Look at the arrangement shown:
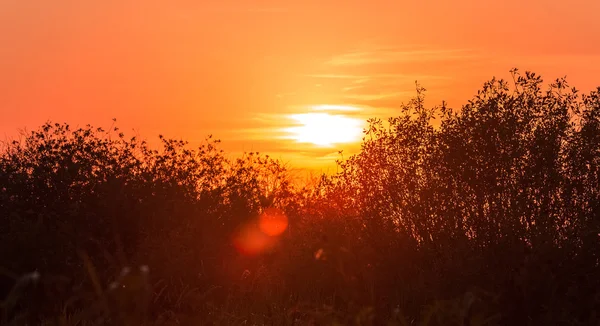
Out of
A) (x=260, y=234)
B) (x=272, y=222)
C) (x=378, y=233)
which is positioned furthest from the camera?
(x=272, y=222)

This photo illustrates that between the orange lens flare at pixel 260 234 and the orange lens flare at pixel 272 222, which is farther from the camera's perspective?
the orange lens flare at pixel 272 222

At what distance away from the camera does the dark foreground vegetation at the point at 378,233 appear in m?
6.93

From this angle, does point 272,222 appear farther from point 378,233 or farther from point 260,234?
point 378,233

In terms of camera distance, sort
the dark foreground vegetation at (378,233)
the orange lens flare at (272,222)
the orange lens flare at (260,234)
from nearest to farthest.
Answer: the dark foreground vegetation at (378,233), the orange lens flare at (260,234), the orange lens flare at (272,222)

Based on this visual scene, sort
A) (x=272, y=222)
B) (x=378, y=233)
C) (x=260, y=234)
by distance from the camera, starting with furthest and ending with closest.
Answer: (x=272, y=222) → (x=260, y=234) → (x=378, y=233)

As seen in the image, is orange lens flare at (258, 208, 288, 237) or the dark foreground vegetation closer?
the dark foreground vegetation

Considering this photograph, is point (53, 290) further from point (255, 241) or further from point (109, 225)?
point (255, 241)

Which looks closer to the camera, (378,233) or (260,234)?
(378,233)

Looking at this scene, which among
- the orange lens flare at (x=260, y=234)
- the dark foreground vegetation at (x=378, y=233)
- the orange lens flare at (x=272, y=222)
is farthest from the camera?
the orange lens flare at (x=272, y=222)

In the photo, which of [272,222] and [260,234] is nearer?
[260,234]

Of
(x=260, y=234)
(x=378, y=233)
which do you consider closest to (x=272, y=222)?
(x=260, y=234)

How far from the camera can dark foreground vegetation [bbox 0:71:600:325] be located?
6926 millimetres

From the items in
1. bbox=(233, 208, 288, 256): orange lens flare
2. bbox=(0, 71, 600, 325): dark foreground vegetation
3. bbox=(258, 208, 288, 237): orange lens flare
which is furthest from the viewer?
bbox=(258, 208, 288, 237): orange lens flare

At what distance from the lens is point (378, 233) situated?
8727mm
